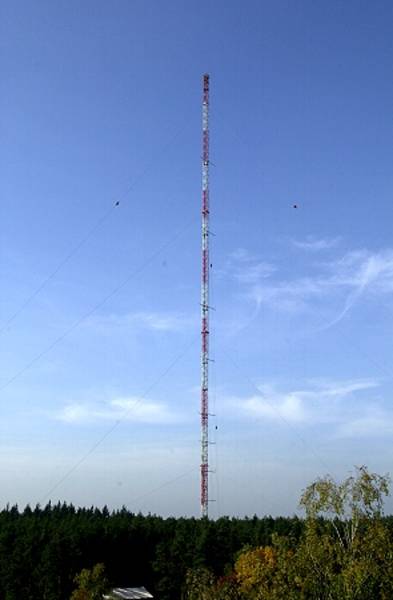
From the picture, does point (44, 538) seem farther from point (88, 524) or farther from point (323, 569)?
point (323, 569)

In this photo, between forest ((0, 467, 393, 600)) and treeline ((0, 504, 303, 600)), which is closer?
forest ((0, 467, 393, 600))

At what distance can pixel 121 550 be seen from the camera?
91438 millimetres

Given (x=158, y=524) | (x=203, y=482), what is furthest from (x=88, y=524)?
(x=203, y=482)

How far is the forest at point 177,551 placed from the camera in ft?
103

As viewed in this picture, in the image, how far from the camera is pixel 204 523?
274ft

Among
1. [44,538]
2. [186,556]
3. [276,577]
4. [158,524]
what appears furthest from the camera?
[158,524]

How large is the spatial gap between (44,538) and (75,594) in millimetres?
25455

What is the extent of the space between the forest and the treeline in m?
0.11

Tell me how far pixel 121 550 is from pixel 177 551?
788cm

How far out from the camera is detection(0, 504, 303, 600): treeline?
7731 centimetres

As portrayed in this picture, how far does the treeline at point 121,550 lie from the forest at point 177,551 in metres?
0.11

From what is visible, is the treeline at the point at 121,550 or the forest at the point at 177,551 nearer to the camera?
the forest at the point at 177,551

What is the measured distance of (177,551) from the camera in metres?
88.7

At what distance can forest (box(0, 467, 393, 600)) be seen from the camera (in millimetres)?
31297
